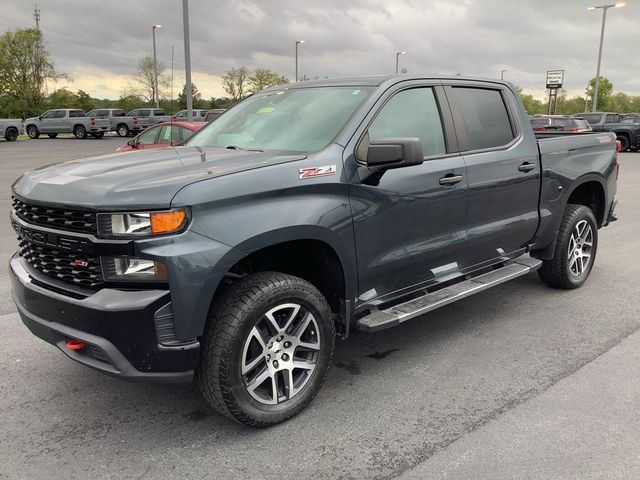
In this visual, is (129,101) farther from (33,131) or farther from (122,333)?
(122,333)

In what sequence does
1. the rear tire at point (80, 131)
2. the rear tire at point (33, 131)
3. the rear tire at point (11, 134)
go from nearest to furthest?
1. the rear tire at point (11, 134)
2. the rear tire at point (80, 131)
3. the rear tire at point (33, 131)

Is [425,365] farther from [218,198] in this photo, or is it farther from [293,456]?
[218,198]

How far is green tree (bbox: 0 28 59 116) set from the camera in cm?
5397

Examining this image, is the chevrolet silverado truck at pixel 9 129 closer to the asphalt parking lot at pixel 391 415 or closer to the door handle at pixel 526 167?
the asphalt parking lot at pixel 391 415

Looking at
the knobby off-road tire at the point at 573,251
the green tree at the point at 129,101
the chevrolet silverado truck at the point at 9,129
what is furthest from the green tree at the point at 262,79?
the knobby off-road tire at the point at 573,251

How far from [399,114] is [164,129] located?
10889 mm

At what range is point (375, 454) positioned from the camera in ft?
9.16

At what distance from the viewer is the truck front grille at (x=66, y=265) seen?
269cm

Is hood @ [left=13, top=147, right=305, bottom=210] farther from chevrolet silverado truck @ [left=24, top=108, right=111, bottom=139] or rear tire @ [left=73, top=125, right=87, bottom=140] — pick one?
rear tire @ [left=73, top=125, right=87, bottom=140]

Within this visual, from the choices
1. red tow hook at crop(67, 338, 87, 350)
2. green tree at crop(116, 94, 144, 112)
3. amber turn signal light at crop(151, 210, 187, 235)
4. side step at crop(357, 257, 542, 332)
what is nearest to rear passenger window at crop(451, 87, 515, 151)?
side step at crop(357, 257, 542, 332)

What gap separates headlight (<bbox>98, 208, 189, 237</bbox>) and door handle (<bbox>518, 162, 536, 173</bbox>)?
9.63 feet

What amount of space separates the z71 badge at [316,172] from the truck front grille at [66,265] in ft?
3.64

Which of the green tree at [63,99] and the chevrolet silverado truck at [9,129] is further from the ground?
the green tree at [63,99]

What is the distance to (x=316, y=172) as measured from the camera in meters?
3.09
